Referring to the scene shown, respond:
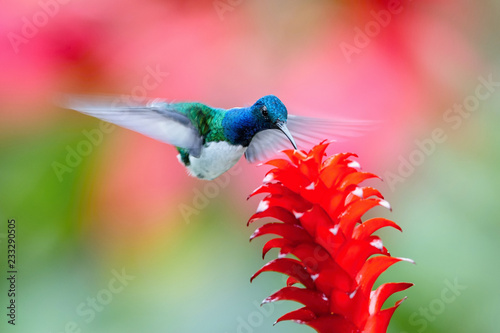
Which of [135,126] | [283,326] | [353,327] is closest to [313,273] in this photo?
[353,327]

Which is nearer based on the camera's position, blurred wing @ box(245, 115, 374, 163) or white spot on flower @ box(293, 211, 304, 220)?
white spot on flower @ box(293, 211, 304, 220)

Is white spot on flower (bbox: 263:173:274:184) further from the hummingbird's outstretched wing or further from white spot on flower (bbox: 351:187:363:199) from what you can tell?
the hummingbird's outstretched wing

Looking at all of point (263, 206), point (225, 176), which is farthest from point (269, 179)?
point (225, 176)

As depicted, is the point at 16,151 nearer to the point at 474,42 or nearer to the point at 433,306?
the point at 433,306

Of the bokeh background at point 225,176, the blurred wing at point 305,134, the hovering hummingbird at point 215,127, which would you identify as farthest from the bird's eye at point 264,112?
the bokeh background at point 225,176

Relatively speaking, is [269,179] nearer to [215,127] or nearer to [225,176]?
[215,127]

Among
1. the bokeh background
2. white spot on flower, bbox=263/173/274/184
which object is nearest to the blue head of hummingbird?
white spot on flower, bbox=263/173/274/184
